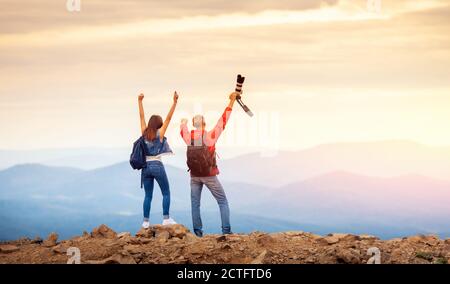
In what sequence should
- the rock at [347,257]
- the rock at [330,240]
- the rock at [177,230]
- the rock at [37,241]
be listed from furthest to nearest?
1. the rock at [37,241]
2. the rock at [177,230]
3. the rock at [330,240]
4. the rock at [347,257]

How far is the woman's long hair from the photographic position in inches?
795

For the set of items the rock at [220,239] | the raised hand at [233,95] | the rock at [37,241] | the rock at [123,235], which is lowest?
the rock at [37,241]

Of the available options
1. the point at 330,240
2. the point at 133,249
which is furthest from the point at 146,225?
the point at 330,240

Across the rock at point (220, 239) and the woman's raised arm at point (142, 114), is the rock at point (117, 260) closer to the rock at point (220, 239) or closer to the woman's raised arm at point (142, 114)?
the rock at point (220, 239)

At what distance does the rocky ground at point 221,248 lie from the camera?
19.1 meters

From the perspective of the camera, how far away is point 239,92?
1962 cm

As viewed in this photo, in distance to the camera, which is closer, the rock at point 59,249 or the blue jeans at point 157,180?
the rock at point 59,249

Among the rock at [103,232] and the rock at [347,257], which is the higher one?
the rock at [103,232]

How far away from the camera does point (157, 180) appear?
20.5 m

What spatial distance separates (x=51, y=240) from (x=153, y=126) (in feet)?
11.9

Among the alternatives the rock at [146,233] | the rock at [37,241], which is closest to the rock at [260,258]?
the rock at [146,233]
